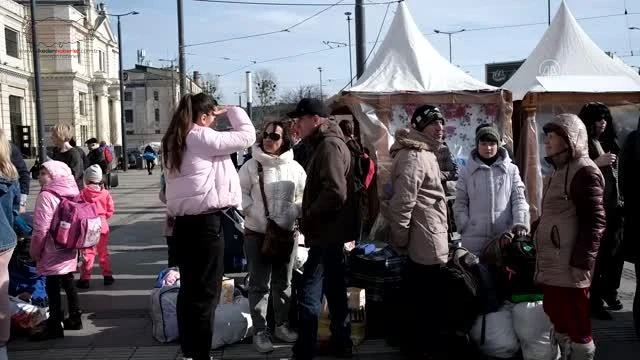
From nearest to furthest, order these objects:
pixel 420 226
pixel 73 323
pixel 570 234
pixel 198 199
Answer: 1. pixel 570 234
2. pixel 198 199
3. pixel 420 226
4. pixel 73 323

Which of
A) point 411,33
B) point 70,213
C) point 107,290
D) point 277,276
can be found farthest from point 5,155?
point 411,33

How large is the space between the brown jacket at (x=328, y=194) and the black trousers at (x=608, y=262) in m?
2.71

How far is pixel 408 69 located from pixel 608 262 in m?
3.93

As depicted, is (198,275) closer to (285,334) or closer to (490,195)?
(285,334)

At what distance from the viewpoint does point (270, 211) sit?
476 cm

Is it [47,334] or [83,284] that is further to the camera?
[83,284]

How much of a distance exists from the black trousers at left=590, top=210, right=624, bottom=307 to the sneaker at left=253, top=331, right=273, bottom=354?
120 inches

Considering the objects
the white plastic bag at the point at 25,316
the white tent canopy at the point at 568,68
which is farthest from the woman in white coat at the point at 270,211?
the white tent canopy at the point at 568,68

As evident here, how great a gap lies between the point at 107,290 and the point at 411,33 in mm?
5724

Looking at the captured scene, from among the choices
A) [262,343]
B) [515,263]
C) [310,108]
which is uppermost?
[310,108]

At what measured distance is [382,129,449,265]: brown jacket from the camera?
431cm

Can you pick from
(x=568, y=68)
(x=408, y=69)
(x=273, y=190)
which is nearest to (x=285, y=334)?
(x=273, y=190)

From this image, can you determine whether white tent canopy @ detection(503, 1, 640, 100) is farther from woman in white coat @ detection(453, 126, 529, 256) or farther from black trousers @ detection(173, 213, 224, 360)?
black trousers @ detection(173, 213, 224, 360)

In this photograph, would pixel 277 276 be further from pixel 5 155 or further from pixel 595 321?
pixel 595 321
